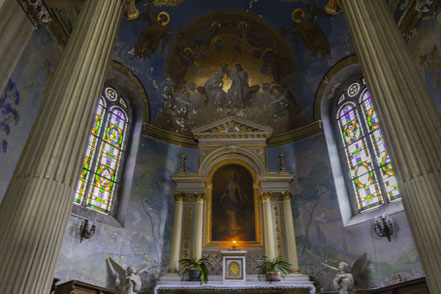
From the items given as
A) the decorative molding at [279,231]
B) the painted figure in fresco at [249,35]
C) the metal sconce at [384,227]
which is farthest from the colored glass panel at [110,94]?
the metal sconce at [384,227]

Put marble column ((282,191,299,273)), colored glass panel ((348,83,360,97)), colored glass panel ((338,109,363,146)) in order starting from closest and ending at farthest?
marble column ((282,191,299,273)), colored glass panel ((338,109,363,146)), colored glass panel ((348,83,360,97))

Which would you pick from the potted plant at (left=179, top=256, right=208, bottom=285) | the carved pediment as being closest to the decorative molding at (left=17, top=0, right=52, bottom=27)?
the carved pediment

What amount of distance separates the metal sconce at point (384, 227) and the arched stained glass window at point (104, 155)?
738 centimetres

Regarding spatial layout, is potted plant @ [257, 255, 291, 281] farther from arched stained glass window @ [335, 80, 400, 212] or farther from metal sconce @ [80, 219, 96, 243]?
metal sconce @ [80, 219, 96, 243]

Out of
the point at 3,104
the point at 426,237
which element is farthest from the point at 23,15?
the point at 426,237

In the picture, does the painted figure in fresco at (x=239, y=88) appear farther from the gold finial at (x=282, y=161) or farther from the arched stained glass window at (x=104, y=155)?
the arched stained glass window at (x=104, y=155)

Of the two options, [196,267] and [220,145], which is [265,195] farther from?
[196,267]

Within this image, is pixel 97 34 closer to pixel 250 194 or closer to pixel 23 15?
pixel 23 15

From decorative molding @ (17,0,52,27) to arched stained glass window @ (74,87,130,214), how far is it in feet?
13.2

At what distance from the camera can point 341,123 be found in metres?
11.6

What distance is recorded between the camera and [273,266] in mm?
9453

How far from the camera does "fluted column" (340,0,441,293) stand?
3939 mm

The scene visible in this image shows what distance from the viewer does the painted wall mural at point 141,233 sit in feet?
28.2

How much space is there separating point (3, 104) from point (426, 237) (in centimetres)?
719
